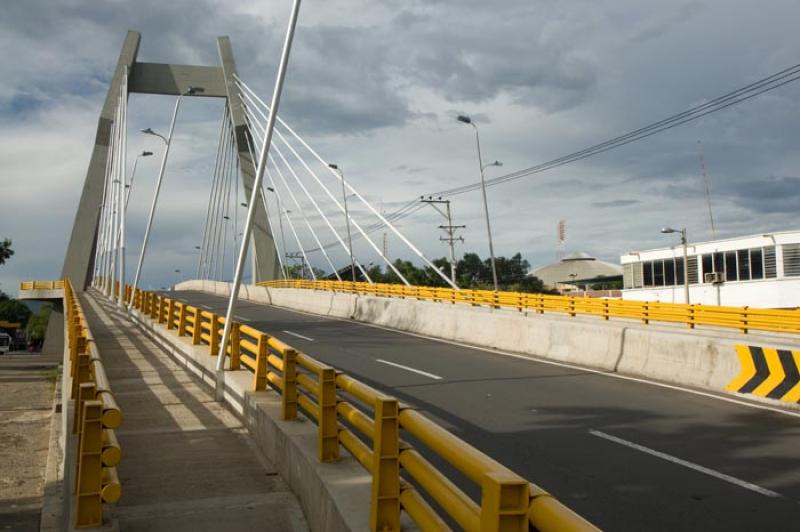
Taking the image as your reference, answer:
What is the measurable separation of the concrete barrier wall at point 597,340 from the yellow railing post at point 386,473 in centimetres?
864

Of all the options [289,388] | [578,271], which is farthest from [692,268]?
[578,271]

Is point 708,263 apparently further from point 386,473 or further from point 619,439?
point 386,473

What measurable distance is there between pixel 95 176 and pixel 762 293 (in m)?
43.2

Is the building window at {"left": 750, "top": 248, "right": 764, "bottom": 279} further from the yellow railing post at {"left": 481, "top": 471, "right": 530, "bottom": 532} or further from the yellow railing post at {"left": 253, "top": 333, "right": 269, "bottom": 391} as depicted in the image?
the yellow railing post at {"left": 481, "top": 471, "right": 530, "bottom": 532}

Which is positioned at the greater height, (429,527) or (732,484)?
(429,527)

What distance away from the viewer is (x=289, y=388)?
7695mm

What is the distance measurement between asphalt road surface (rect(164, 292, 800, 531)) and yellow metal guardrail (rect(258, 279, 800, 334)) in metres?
8.67

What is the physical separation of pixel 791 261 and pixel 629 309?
13626 millimetres

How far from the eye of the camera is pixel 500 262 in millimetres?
110438

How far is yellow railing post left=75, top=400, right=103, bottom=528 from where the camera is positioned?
510 cm

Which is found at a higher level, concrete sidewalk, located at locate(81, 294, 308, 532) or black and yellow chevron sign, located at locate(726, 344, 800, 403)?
black and yellow chevron sign, located at locate(726, 344, 800, 403)

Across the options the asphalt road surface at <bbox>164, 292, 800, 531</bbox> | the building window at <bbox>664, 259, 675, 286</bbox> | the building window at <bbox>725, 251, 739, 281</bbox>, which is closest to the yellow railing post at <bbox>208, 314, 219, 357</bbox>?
the asphalt road surface at <bbox>164, 292, 800, 531</bbox>

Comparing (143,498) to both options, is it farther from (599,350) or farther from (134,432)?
(599,350)

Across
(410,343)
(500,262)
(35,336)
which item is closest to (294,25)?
(410,343)
